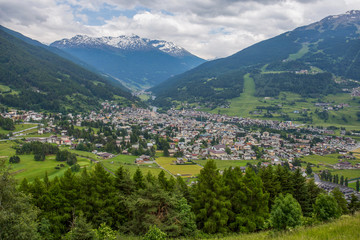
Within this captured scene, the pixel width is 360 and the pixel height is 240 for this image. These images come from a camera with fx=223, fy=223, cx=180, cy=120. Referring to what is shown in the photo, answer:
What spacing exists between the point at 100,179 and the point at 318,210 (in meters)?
20.8

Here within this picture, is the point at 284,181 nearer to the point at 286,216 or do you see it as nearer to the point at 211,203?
the point at 286,216

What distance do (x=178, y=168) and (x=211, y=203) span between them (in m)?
39.0

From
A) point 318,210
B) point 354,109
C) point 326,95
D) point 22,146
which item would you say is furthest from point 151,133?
point 326,95

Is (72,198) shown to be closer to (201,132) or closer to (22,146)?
(22,146)

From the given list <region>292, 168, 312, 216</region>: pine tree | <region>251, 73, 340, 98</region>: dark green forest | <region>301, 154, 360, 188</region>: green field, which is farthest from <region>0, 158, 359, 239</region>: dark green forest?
<region>251, 73, 340, 98</region>: dark green forest

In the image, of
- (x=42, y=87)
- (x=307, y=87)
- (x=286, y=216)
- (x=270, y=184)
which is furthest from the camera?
(x=307, y=87)

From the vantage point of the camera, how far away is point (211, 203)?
2081 cm

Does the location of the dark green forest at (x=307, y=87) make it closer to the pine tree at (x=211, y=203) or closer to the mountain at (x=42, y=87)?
the mountain at (x=42, y=87)

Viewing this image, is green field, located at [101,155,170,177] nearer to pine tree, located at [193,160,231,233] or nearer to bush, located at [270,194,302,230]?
pine tree, located at [193,160,231,233]

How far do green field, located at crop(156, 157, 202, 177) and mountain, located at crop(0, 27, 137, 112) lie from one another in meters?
82.7

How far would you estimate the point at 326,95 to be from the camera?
174000 millimetres

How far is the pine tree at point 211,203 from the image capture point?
19.9m

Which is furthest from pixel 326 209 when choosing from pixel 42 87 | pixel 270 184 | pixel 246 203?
pixel 42 87

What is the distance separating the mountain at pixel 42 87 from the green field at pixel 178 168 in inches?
3258
